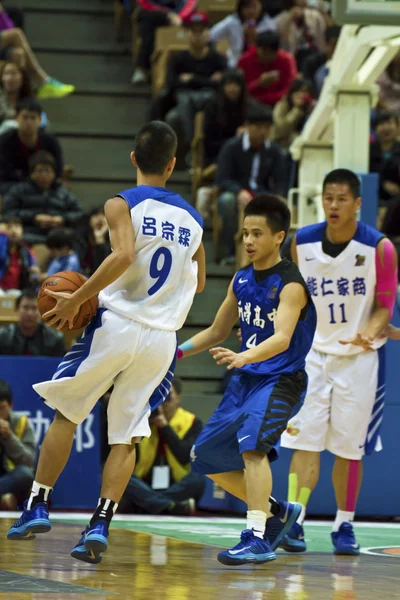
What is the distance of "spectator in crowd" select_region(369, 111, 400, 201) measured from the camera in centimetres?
1319

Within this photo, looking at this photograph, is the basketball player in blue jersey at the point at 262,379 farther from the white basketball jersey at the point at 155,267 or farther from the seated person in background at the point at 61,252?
the seated person in background at the point at 61,252

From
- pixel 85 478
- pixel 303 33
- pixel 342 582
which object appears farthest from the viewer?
pixel 303 33

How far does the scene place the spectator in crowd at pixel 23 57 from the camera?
1425 cm

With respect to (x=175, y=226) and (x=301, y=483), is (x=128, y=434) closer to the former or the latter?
(x=175, y=226)

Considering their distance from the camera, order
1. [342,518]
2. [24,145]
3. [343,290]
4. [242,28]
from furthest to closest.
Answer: [242,28] → [24,145] → [343,290] → [342,518]

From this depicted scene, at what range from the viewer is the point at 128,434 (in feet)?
18.3

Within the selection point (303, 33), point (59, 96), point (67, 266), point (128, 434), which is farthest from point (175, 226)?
point (303, 33)

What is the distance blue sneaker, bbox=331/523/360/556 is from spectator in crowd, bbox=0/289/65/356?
155 inches

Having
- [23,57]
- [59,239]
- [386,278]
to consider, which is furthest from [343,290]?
[23,57]

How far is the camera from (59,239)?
37.4 feet

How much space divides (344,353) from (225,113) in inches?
274

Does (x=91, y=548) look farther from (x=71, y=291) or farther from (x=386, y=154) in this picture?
(x=386, y=154)

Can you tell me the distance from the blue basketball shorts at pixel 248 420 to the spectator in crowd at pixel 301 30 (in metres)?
10.5

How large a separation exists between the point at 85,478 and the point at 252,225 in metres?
3.77
